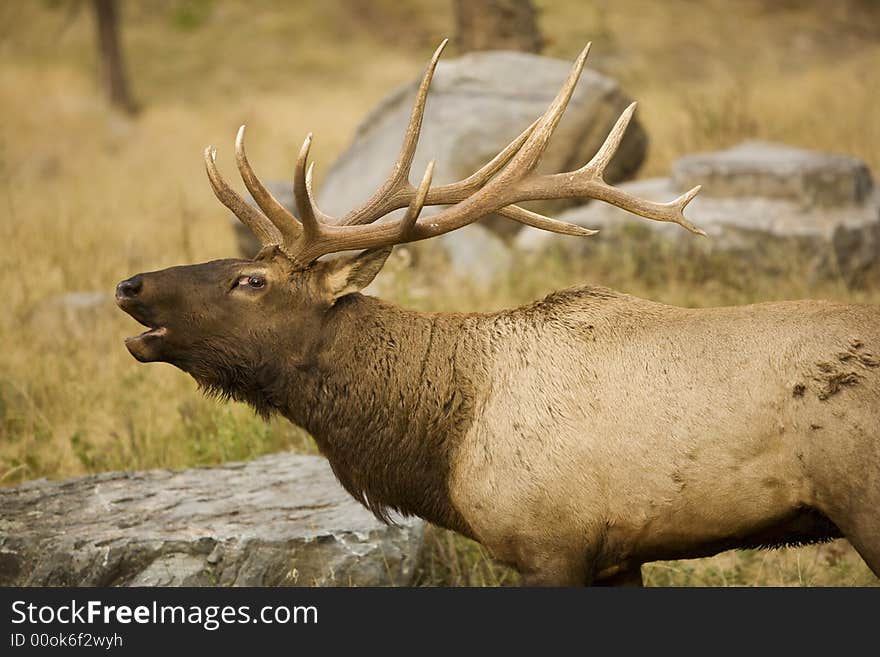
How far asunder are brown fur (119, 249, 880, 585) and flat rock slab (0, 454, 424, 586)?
0.50 meters

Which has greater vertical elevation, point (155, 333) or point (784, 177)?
point (155, 333)

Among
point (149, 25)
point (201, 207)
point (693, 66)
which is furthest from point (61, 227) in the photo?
point (149, 25)

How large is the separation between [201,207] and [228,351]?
8.76 m

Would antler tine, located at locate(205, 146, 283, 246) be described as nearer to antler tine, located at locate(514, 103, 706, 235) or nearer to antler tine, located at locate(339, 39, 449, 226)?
antler tine, located at locate(339, 39, 449, 226)

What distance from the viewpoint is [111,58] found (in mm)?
19734

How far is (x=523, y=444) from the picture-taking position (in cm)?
396

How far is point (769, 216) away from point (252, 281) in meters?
5.23

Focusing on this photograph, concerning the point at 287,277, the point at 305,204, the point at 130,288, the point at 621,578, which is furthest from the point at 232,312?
the point at 621,578

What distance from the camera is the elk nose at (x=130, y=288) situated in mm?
4164

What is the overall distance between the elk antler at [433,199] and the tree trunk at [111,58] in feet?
52.6

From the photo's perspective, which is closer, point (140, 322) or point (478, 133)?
point (140, 322)

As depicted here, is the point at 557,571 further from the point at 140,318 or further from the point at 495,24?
the point at 495,24

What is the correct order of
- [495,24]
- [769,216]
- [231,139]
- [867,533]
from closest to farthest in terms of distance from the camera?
1. [867,533]
2. [769,216]
3. [495,24]
4. [231,139]

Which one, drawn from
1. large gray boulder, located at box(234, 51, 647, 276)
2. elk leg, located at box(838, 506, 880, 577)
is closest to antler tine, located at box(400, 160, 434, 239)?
elk leg, located at box(838, 506, 880, 577)
